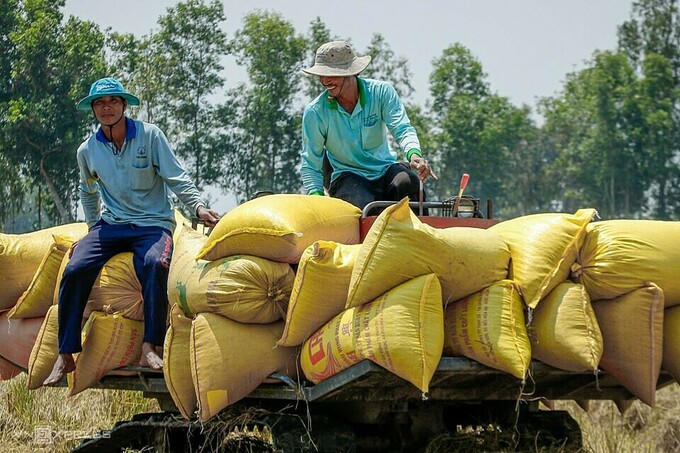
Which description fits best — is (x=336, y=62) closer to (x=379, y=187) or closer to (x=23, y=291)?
(x=379, y=187)

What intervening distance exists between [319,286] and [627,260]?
119 cm

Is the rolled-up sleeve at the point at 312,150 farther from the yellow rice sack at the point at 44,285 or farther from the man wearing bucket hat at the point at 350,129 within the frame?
the yellow rice sack at the point at 44,285

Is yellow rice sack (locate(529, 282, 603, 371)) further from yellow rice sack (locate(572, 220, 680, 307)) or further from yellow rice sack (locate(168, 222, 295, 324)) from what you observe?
yellow rice sack (locate(168, 222, 295, 324))

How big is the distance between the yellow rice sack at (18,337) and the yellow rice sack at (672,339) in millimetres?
3193

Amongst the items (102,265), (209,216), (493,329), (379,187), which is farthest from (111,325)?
(493,329)

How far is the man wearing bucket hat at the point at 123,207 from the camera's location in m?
5.42

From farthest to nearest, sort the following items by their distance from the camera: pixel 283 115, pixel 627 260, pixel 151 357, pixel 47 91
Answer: pixel 283 115, pixel 47 91, pixel 151 357, pixel 627 260

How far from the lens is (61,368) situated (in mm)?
5457

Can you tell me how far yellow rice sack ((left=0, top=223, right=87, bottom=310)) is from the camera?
241 inches

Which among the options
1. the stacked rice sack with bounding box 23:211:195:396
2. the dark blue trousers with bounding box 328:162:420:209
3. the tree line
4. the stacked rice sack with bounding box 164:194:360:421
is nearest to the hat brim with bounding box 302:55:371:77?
the dark blue trousers with bounding box 328:162:420:209

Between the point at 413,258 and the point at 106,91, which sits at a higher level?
the point at 106,91

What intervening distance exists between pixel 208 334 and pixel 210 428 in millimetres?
601

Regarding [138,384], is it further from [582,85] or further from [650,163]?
[582,85]

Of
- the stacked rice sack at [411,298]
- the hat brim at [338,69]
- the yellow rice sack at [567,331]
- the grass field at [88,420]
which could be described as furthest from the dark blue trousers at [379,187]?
the grass field at [88,420]
